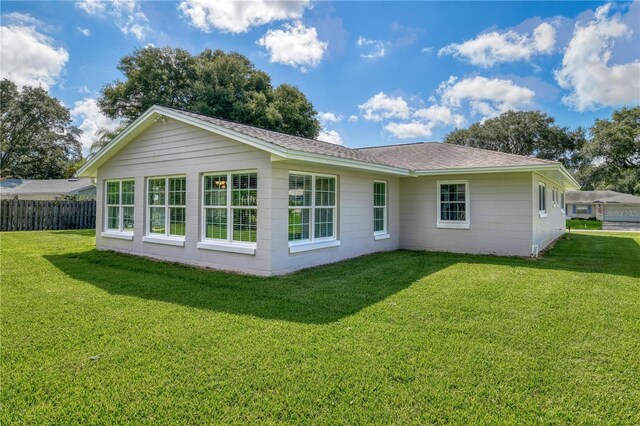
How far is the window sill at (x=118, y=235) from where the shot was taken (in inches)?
407

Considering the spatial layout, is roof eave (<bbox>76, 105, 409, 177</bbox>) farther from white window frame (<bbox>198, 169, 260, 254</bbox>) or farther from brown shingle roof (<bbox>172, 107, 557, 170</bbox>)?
white window frame (<bbox>198, 169, 260, 254</bbox>)

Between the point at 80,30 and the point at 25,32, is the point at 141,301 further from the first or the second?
the point at 25,32

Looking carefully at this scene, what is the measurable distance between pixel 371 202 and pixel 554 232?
10.2 meters

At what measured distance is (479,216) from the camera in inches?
426

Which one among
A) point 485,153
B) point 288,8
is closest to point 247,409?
point 485,153

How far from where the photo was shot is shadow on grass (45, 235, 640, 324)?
5.48 metres

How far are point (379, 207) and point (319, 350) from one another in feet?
25.0

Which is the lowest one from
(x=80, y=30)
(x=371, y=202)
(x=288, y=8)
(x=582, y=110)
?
(x=371, y=202)

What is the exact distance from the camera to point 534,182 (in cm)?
1038

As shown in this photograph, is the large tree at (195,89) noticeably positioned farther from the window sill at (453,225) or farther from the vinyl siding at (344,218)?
the window sill at (453,225)

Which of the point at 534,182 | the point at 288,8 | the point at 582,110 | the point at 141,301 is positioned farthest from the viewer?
the point at 582,110

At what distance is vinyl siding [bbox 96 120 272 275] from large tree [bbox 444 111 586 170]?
132ft

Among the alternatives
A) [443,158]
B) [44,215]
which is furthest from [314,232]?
[44,215]

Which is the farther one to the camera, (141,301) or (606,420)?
(141,301)
